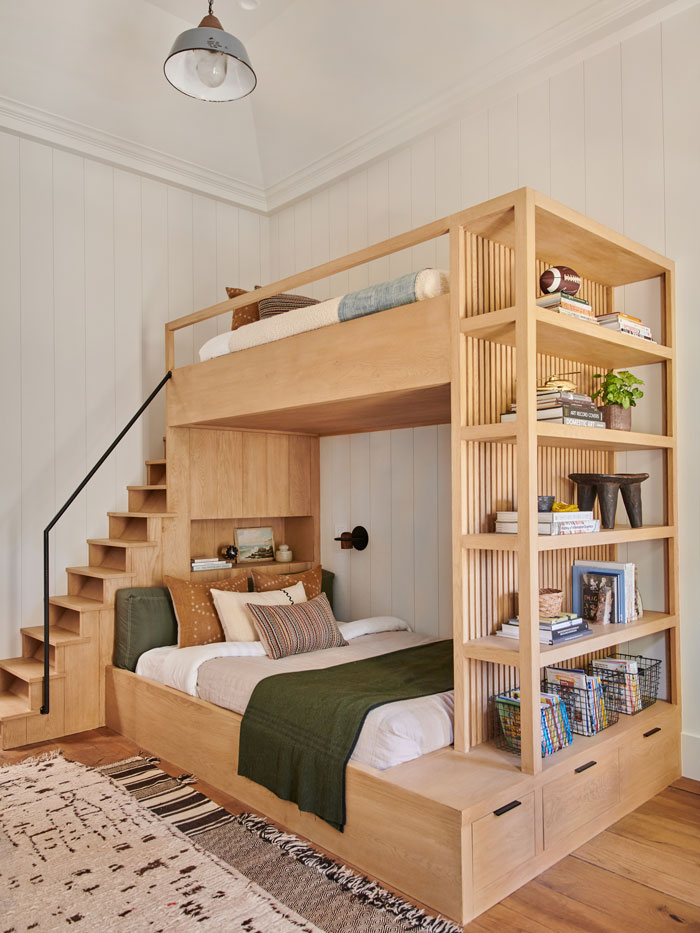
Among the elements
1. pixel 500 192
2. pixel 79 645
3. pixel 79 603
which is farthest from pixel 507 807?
pixel 500 192

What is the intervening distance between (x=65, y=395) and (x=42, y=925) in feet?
8.87

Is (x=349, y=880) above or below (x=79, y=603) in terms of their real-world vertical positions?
below

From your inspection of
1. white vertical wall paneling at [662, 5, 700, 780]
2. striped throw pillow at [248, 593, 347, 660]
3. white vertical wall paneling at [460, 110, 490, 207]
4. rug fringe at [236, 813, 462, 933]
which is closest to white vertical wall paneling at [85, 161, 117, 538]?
striped throw pillow at [248, 593, 347, 660]

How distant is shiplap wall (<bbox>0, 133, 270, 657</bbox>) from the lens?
3725 mm

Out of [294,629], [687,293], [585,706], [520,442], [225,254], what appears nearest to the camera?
[520,442]

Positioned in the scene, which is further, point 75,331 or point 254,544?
point 254,544

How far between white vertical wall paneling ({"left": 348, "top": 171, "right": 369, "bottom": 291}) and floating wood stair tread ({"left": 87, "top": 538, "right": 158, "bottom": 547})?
1896 millimetres

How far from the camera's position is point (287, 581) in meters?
3.76

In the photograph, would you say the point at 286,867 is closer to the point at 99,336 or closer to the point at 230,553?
the point at 230,553

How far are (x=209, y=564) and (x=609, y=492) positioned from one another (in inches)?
85.6

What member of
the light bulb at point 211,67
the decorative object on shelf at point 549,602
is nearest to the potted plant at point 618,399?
the decorative object on shelf at point 549,602

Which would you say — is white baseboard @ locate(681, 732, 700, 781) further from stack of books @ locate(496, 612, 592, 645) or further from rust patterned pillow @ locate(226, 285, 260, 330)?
rust patterned pillow @ locate(226, 285, 260, 330)

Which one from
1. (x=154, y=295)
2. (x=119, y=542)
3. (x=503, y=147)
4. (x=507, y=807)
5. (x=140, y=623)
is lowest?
(x=507, y=807)

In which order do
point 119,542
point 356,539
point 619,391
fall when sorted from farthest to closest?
1. point 356,539
2. point 119,542
3. point 619,391
